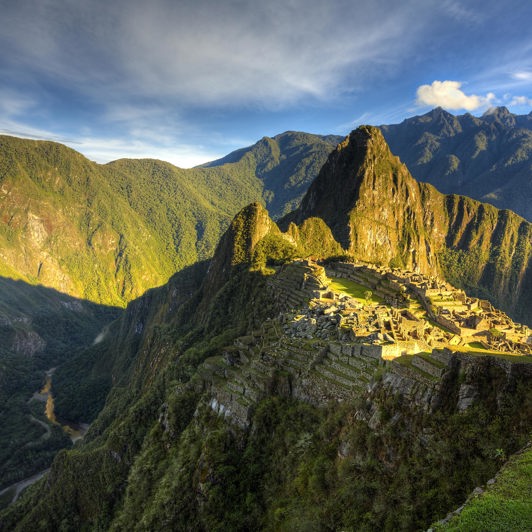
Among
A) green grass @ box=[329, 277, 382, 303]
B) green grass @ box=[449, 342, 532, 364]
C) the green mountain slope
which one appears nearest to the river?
the green mountain slope

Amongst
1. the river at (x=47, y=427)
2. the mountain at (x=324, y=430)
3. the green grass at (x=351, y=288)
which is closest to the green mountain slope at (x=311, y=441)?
the mountain at (x=324, y=430)

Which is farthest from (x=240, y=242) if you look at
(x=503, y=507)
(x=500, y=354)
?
(x=503, y=507)

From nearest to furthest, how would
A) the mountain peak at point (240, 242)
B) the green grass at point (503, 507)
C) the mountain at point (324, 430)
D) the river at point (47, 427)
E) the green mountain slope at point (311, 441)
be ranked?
the green grass at point (503, 507) → the green mountain slope at point (311, 441) → the mountain at point (324, 430) → the river at point (47, 427) → the mountain peak at point (240, 242)

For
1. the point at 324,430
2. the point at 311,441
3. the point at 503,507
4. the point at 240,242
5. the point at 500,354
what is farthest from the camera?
the point at 240,242

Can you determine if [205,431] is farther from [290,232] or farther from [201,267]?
[201,267]

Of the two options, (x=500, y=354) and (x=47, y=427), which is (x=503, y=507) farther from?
(x=47, y=427)

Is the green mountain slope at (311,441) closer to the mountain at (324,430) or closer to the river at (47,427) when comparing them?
the mountain at (324,430)
